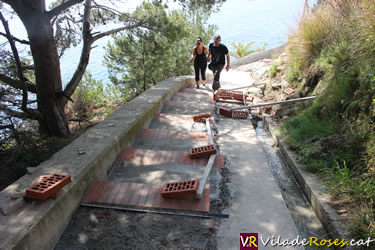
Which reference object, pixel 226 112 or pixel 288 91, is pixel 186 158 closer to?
pixel 226 112

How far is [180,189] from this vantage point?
270cm

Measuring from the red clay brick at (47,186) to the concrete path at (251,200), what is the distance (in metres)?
1.36

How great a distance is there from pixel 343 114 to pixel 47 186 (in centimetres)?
361

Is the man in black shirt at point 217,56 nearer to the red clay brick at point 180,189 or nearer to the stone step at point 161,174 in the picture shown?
the stone step at point 161,174

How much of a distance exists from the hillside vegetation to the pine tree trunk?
4403 millimetres

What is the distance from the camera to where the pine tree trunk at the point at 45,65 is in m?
5.20

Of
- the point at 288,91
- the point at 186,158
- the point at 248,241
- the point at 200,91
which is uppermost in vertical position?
the point at 288,91

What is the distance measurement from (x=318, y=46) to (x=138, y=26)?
442 centimetres

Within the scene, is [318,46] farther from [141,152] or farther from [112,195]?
[112,195]

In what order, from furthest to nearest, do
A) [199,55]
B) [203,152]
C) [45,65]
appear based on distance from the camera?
[199,55] → [45,65] → [203,152]

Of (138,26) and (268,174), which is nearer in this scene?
(268,174)

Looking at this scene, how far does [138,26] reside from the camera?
7.60 meters

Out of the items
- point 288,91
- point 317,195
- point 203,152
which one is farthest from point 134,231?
point 288,91

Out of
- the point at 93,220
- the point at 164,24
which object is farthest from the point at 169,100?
the point at 93,220
